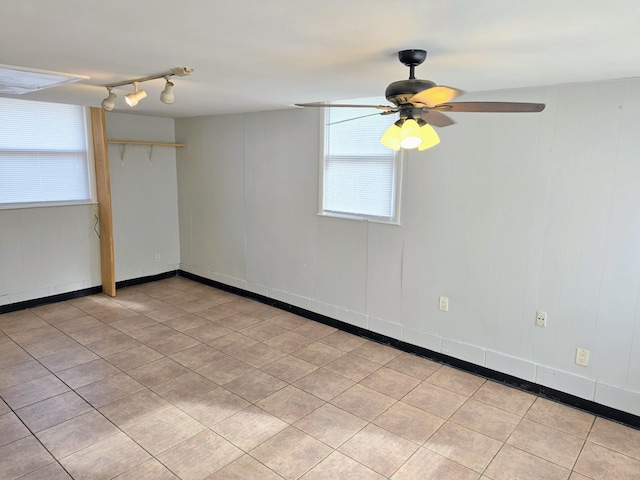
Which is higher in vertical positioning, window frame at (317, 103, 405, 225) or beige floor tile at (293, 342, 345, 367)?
window frame at (317, 103, 405, 225)

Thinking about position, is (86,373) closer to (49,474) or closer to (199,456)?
(49,474)

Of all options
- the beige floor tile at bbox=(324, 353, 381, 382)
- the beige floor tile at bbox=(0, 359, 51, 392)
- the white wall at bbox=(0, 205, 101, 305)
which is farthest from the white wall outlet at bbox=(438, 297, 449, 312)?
the white wall at bbox=(0, 205, 101, 305)

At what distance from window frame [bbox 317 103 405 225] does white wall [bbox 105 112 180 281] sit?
8.27 ft

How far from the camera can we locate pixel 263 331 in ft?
14.0

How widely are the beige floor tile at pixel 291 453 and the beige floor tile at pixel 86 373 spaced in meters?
1.55

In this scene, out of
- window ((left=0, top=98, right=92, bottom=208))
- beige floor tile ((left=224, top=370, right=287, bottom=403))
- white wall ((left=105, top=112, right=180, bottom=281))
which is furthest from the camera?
white wall ((left=105, top=112, right=180, bottom=281))

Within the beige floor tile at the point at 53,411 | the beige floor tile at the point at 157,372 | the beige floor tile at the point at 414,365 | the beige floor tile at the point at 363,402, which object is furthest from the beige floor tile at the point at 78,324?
the beige floor tile at the point at 414,365

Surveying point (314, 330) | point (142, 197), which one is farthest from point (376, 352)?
point (142, 197)

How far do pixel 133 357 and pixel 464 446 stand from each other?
2.68 m

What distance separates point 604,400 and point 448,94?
8.03 ft

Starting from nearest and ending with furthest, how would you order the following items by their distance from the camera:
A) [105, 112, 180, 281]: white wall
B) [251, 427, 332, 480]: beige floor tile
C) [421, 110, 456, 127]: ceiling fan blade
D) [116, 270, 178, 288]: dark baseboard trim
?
1. [421, 110, 456, 127]: ceiling fan blade
2. [251, 427, 332, 480]: beige floor tile
3. [105, 112, 180, 281]: white wall
4. [116, 270, 178, 288]: dark baseboard trim

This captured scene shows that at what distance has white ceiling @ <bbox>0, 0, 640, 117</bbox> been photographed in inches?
59.6

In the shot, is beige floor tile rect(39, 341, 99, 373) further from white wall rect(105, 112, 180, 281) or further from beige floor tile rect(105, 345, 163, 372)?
white wall rect(105, 112, 180, 281)

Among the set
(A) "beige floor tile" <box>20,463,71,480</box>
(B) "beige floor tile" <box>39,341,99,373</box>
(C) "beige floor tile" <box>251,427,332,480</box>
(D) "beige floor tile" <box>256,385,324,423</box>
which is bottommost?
(C) "beige floor tile" <box>251,427,332,480</box>
